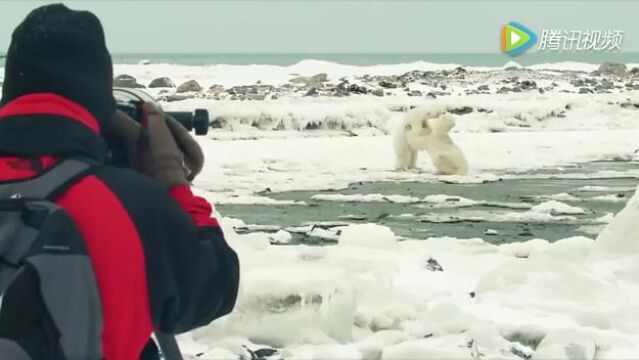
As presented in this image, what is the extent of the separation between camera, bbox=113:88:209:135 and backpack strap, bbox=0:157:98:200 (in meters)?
0.25

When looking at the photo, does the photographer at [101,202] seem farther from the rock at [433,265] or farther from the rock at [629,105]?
the rock at [629,105]

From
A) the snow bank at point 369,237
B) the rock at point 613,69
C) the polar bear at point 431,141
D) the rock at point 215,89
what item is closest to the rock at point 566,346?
the snow bank at point 369,237

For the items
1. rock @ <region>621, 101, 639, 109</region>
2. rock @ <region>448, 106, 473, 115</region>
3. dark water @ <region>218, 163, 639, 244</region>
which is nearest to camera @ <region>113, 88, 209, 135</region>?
dark water @ <region>218, 163, 639, 244</region>

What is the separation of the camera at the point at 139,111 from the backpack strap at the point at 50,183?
0.83ft

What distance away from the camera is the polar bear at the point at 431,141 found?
46.7ft

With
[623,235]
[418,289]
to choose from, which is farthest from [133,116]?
[623,235]

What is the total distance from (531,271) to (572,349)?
54.6 inches

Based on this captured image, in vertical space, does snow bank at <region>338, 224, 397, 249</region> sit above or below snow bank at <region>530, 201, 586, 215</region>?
above

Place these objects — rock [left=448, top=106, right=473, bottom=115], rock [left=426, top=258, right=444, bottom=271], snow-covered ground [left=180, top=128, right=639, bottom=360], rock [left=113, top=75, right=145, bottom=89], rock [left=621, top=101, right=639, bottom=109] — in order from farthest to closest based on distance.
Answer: rock [left=621, top=101, right=639, bottom=109], rock [left=448, top=106, right=473, bottom=115], rock [left=426, top=258, right=444, bottom=271], snow-covered ground [left=180, top=128, right=639, bottom=360], rock [left=113, top=75, right=145, bottom=89]

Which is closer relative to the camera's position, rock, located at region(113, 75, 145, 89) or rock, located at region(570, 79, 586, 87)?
rock, located at region(113, 75, 145, 89)

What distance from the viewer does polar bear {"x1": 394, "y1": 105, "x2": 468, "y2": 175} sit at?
46.7ft

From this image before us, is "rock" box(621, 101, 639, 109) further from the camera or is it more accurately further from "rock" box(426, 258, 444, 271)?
the camera

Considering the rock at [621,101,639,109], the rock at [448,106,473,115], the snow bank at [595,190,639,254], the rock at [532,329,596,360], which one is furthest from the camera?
the rock at [621,101,639,109]

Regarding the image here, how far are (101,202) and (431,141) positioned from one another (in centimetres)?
1318
